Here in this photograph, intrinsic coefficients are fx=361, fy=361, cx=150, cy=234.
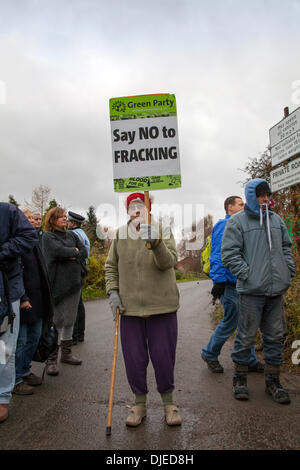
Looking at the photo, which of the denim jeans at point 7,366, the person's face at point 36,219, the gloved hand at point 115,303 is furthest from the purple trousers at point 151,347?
the person's face at point 36,219

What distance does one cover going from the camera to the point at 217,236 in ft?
14.8

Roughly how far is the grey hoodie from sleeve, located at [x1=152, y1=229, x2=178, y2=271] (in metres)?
0.71

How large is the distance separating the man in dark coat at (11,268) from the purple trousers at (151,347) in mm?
1076

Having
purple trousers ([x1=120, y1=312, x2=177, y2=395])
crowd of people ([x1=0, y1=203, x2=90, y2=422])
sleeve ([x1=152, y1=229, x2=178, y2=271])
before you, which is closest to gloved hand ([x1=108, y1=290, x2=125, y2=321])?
purple trousers ([x1=120, y1=312, x2=177, y2=395])

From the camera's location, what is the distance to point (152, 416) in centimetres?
324

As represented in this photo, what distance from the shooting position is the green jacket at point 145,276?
3.12 m

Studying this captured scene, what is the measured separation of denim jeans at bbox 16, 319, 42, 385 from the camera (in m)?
3.93

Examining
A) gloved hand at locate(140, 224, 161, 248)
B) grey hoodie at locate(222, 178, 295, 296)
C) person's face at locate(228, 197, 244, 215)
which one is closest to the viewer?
gloved hand at locate(140, 224, 161, 248)

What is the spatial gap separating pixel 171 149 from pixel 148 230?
94 centimetres

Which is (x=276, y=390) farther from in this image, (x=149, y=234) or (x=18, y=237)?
(x=18, y=237)

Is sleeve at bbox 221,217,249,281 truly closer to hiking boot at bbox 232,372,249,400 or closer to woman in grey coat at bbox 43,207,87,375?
hiking boot at bbox 232,372,249,400

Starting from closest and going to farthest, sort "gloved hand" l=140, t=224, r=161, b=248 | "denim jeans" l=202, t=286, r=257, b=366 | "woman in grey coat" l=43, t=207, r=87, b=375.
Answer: "gloved hand" l=140, t=224, r=161, b=248 → "denim jeans" l=202, t=286, r=257, b=366 → "woman in grey coat" l=43, t=207, r=87, b=375
